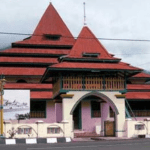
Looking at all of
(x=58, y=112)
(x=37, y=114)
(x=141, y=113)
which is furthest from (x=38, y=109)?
(x=141, y=113)

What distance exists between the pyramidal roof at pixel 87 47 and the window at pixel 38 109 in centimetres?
719

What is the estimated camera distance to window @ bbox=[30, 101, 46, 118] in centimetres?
3145

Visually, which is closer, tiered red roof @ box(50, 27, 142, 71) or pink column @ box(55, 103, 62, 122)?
tiered red roof @ box(50, 27, 142, 71)

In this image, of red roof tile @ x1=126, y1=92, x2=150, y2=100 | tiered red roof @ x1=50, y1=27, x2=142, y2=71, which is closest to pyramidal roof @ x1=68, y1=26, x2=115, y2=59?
tiered red roof @ x1=50, y1=27, x2=142, y2=71

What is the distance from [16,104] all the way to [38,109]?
290 centimetres

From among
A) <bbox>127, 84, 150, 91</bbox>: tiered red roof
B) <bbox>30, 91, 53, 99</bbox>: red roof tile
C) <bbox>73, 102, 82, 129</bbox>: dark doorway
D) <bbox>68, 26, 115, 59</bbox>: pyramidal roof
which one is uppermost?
<bbox>68, 26, 115, 59</bbox>: pyramidal roof

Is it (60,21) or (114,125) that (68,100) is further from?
(60,21)

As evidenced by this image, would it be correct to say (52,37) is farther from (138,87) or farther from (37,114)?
(138,87)

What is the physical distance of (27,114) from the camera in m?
29.3

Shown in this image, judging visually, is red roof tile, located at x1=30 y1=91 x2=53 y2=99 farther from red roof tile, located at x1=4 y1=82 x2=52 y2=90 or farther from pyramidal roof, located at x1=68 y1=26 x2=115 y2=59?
pyramidal roof, located at x1=68 y1=26 x2=115 y2=59

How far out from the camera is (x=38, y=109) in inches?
1251

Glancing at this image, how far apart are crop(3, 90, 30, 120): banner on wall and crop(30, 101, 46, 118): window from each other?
2.10 meters

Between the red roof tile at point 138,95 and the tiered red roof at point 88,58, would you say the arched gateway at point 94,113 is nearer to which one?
the tiered red roof at point 88,58

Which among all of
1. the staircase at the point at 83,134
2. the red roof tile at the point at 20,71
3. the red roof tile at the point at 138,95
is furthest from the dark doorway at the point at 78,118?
the red roof tile at the point at 20,71
